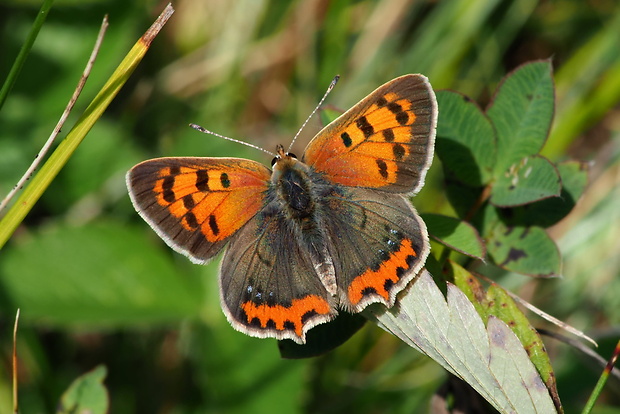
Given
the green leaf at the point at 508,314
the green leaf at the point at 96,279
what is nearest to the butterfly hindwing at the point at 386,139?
the green leaf at the point at 508,314

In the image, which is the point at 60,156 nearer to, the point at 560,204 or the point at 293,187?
the point at 293,187

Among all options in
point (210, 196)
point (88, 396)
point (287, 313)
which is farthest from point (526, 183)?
point (88, 396)

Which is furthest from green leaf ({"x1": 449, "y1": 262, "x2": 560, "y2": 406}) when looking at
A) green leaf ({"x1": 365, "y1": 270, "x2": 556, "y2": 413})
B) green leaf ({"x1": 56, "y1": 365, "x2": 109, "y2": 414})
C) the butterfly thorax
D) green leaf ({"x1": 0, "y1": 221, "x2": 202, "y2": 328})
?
green leaf ({"x1": 0, "y1": 221, "x2": 202, "y2": 328})

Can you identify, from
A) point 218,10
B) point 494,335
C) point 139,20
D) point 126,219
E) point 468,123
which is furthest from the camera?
point 218,10

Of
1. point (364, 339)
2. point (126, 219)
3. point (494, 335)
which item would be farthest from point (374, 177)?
point (126, 219)

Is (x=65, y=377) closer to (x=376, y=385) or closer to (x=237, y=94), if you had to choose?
(x=376, y=385)

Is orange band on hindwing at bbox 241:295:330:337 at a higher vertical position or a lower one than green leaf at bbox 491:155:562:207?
lower

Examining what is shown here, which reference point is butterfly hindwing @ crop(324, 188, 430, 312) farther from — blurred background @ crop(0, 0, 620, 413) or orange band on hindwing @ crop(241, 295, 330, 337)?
blurred background @ crop(0, 0, 620, 413)
